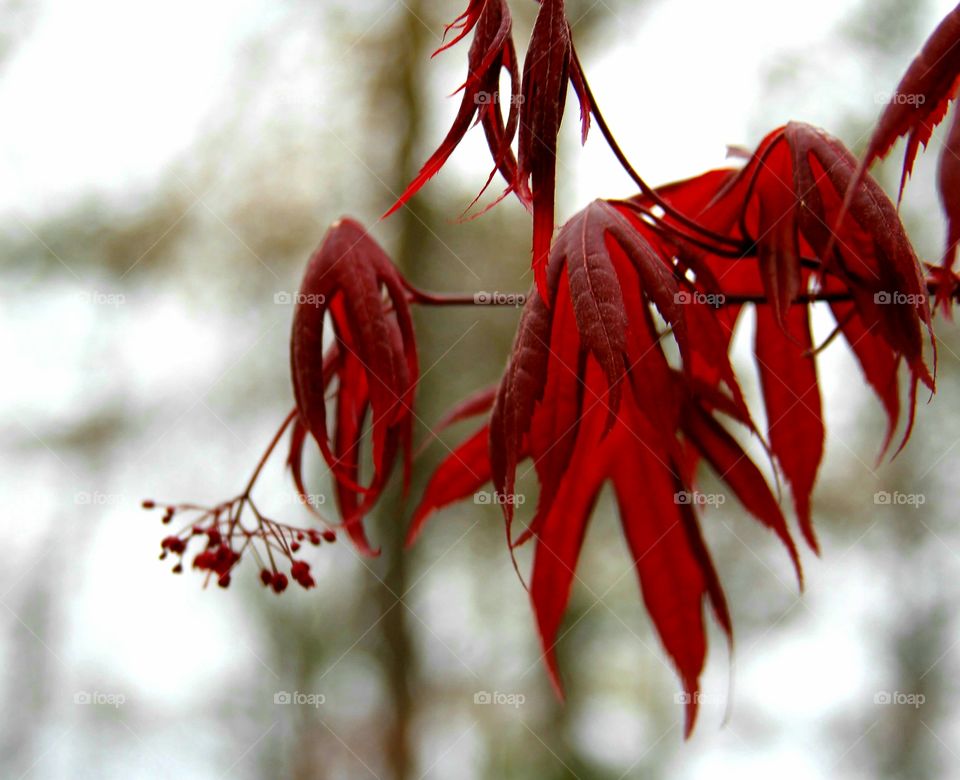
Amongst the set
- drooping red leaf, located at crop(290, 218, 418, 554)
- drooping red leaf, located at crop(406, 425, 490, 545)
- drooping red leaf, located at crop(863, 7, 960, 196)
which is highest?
drooping red leaf, located at crop(863, 7, 960, 196)

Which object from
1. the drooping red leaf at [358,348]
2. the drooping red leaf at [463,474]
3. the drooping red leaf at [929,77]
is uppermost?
the drooping red leaf at [929,77]

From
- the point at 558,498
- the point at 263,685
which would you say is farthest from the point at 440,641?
the point at 558,498

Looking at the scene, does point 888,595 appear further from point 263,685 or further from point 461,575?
point 263,685

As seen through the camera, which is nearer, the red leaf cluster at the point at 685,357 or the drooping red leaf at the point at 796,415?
the red leaf cluster at the point at 685,357

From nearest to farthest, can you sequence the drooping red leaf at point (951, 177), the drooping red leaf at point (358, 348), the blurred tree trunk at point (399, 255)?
the drooping red leaf at point (951, 177) → the drooping red leaf at point (358, 348) → the blurred tree trunk at point (399, 255)

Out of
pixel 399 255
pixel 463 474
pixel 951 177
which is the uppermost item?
pixel 399 255

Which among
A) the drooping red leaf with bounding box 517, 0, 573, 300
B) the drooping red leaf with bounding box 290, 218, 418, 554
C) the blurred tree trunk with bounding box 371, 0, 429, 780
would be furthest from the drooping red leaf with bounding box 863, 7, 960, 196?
the blurred tree trunk with bounding box 371, 0, 429, 780

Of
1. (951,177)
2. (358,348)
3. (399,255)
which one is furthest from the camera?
(399,255)

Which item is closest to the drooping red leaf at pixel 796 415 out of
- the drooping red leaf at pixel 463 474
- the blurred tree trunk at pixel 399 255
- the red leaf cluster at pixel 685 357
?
the red leaf cluster at pixel 685 357

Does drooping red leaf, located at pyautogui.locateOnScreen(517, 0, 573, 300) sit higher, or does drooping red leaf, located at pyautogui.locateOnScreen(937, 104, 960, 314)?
drooping red leaf, located at pyautogui.locateOnScreen(517, 0, 573, 300)

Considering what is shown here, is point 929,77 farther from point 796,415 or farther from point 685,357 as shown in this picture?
point 796,415

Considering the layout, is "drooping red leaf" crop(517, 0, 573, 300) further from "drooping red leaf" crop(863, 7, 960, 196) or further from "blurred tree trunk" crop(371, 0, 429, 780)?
"blurred tree trunk" crop(371, 0, 429, 780)

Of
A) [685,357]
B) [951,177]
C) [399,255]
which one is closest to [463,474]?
[685,357]

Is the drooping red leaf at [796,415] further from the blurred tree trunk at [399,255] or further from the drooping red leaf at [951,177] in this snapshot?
the blurred tree trunk at [399,255]
